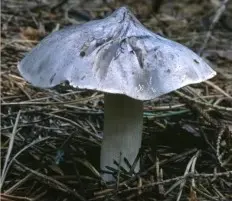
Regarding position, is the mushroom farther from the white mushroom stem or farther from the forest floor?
the forest floor

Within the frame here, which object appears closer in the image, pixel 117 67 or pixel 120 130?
pixel 117 67

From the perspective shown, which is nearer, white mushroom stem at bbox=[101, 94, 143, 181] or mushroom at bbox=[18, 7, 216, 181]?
mushroom at bbox=[18, 7, 216, 181]

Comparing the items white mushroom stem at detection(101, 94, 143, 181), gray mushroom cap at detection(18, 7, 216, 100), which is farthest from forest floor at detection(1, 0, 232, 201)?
gray mushroom cap at detection(18, 7, 216, 100)

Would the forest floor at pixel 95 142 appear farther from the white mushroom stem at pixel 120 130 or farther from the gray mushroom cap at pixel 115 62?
the gray mushroom cap at pixel 115 62

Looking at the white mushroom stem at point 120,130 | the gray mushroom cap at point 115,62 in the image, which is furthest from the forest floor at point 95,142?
the gray mushroom cap at point 115,62

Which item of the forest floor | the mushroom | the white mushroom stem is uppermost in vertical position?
the mushroom

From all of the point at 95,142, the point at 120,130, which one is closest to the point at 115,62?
the point at 120,130

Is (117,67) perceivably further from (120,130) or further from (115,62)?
(120,130)
